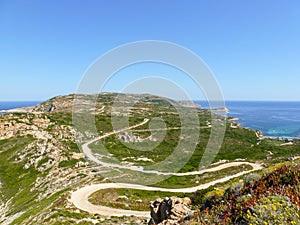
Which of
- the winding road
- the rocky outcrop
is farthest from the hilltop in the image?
the rocky outcrop

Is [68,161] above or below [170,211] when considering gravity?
below

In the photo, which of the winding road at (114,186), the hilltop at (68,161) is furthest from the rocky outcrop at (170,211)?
the winding road at (114,186)

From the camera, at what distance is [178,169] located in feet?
171

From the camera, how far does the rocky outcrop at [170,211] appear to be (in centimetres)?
1165

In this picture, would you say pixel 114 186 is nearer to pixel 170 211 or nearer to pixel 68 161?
pixel 68 161

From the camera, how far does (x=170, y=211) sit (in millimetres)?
12594

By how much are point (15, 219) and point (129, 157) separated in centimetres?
3180

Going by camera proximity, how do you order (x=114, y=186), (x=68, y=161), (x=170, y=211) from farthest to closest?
1. (x=68, y=161)
2. (x=114, y=186)
3. (x=170, y=211)

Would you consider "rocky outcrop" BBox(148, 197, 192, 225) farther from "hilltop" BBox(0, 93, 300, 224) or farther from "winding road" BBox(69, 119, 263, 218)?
"winding road" BBox(69, 119, 263, 218)

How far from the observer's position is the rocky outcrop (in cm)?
1165

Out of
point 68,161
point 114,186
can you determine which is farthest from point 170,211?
point 68,161

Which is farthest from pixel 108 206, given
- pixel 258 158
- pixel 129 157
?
pixel 258 158

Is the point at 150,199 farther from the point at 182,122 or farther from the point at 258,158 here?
the point at 182,122

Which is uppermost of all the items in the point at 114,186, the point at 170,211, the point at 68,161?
the point at 170,211
